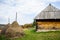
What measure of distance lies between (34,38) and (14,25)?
659cm

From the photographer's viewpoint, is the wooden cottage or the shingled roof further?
the shingled roof

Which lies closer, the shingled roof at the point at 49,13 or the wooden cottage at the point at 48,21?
the wooden cottage at the point at 48,21

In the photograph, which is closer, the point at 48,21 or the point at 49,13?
the point at 48,21

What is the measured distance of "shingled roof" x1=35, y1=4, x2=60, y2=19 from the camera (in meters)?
40.5

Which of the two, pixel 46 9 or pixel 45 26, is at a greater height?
pixel 46 9

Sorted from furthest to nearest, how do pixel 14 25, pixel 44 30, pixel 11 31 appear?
pixel 44 30 → pixel 14 25 → pixel 11 31

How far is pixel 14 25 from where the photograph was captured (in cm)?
3531

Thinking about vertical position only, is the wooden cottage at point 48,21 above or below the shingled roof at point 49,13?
below

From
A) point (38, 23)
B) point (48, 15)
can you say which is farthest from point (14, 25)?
point (48, 15)

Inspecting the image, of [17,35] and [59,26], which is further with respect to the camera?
[59,26]

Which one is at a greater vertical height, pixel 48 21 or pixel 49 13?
pixel 49 13

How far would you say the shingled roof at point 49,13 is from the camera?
133 feet

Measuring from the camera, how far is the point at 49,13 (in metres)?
42.0

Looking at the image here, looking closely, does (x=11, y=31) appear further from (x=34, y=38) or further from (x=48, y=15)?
(x=48, y=15)
